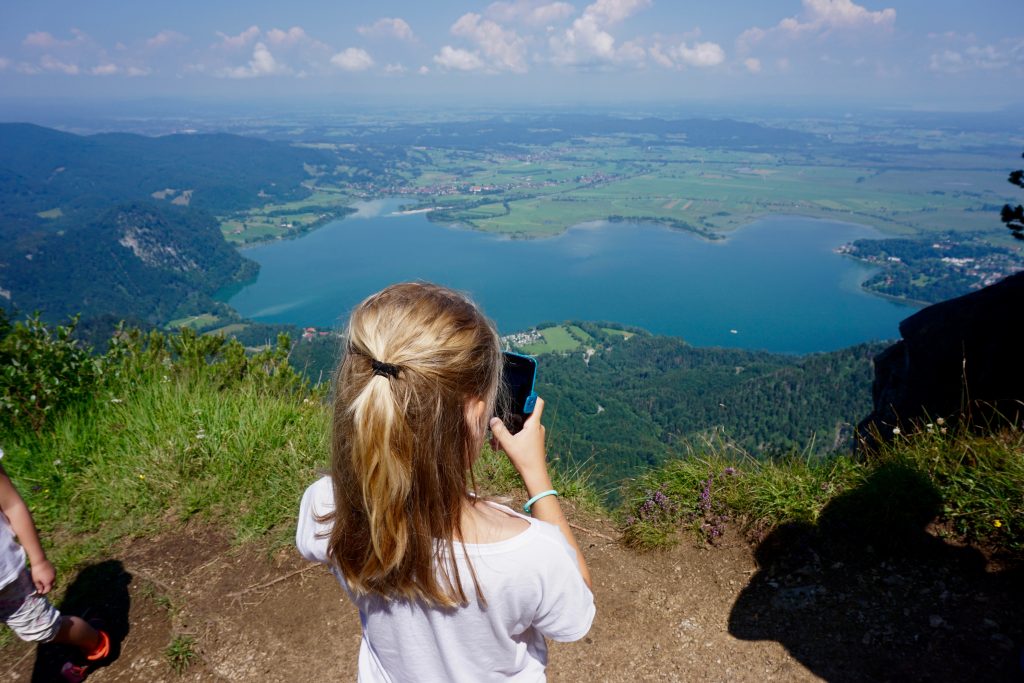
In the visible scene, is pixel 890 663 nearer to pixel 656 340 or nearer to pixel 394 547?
pixel 394 547

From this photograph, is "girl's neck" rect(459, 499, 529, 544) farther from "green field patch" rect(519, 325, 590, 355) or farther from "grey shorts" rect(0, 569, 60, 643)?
"green field patch" rect(519, 325, 590, 355)

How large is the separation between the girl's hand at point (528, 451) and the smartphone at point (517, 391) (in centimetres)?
2

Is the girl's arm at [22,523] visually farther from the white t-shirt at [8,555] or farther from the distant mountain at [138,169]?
the distant mountain at [138,169]

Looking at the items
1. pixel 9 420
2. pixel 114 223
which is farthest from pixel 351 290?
pixel 9 420

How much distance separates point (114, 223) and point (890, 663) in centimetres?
9462

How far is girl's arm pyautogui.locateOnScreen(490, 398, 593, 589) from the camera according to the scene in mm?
1244

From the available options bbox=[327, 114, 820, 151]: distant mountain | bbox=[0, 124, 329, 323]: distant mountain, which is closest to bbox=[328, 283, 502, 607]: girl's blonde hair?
bbox=[0, 124, 329, 323]: distant mountain

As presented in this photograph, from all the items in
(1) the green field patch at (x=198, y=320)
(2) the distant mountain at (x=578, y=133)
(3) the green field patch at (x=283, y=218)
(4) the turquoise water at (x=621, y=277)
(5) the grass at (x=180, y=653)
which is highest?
(2) the distant mountain at (x=578, y=133)

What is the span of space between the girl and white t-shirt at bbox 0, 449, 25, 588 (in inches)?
54.8

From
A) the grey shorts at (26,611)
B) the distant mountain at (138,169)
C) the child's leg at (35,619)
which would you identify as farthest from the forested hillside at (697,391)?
the distant mountain at (138,169)

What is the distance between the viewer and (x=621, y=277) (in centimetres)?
6450

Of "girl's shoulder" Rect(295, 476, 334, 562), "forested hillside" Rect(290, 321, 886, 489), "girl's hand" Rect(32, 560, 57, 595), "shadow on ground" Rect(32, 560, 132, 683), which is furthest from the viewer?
"forested hillside" Rect(290, 321, 886, 489)

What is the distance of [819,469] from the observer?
9.52 feet

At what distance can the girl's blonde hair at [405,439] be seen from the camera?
3.08ft
